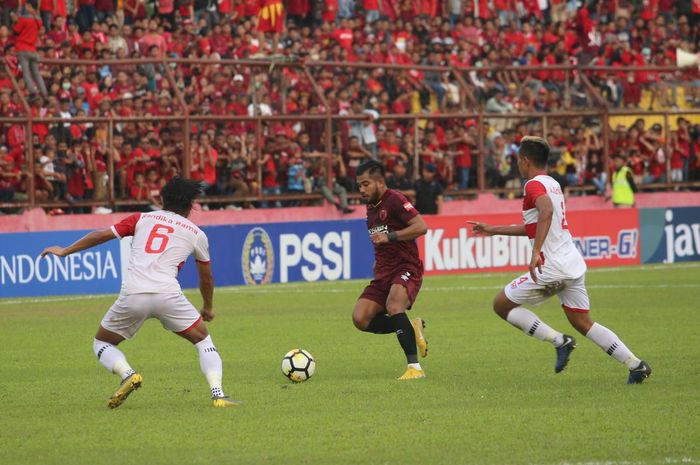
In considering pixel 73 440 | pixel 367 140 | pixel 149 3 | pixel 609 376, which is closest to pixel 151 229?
pixel 73 440

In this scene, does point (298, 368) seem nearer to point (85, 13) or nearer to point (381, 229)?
point (381, 229)

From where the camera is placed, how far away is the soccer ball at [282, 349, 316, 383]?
11.4 metres

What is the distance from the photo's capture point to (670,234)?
89.5ft

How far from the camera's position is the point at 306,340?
15148 millimetres

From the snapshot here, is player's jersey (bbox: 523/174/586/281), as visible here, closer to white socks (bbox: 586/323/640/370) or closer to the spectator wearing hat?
white socks (bbox: 586/323/640/370)

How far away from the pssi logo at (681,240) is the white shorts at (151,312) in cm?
1908

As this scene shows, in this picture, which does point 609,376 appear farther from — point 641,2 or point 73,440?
point 641,2

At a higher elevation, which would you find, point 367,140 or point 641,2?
point 641,2

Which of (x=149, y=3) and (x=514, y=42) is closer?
(x=149, y=3)

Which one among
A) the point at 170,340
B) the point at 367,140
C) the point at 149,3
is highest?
the point at 149,3

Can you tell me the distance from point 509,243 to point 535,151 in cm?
1530

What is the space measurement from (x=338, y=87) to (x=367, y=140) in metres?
1.39

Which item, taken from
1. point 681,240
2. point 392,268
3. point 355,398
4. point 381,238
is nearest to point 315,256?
point 681,240

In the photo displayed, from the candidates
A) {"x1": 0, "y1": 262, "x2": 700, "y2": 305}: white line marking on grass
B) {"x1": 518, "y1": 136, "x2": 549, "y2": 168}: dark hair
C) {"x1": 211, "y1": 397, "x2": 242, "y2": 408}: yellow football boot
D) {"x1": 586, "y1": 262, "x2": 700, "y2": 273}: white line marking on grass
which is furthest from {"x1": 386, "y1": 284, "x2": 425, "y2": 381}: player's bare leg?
{"x1": 586, "y1": 262, "x2": 700, "y2": 273}: white line marking on grass
